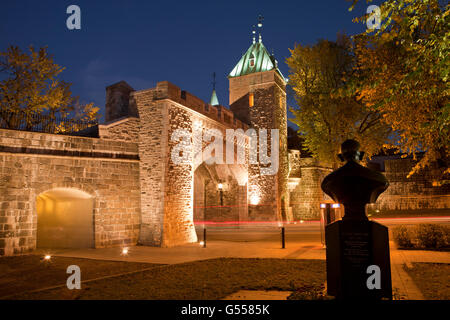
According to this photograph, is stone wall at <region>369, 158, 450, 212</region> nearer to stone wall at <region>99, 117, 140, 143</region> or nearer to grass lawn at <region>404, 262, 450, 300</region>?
grass lawn at <region>404, 262, 450, 300</region>

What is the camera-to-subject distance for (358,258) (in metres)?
4.30

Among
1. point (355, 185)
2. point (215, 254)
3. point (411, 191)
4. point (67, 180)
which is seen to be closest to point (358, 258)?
point (355, 185)

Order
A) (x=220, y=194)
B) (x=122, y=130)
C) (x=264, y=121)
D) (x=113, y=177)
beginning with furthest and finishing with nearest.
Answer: (x=264, y=121) → (x=220, y=194) → (x=122, y=130) → (x=113, y=177)

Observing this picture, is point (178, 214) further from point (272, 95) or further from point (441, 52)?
point (272, 95)

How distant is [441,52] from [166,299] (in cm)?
622

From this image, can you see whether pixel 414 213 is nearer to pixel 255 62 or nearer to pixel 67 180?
pixel 255 62

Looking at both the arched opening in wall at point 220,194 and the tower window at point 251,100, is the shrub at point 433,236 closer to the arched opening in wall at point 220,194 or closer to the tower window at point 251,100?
the arched opening in wall at point 220,194

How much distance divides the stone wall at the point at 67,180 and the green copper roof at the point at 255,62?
13060 mm

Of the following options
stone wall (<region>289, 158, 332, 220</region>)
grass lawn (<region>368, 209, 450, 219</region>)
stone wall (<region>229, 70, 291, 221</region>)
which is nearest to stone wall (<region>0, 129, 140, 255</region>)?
stone wall (<region>229, 70, 291, 221</region>)

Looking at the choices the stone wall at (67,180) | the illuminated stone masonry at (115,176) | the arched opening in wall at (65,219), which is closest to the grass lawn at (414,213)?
the illuminated stone masonry at (115,176)

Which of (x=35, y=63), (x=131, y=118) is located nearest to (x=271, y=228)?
(x=131, y=118)

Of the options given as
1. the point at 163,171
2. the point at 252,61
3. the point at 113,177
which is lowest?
the point at 113,177

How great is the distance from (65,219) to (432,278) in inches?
498

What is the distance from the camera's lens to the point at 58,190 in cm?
1200
